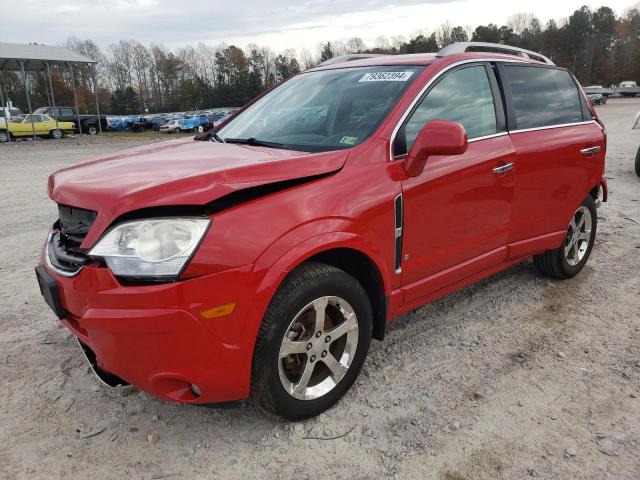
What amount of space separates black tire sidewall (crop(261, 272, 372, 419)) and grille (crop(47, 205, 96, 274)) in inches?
35.6

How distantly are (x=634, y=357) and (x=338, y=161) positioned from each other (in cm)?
229

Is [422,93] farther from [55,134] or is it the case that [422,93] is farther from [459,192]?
[55,134]

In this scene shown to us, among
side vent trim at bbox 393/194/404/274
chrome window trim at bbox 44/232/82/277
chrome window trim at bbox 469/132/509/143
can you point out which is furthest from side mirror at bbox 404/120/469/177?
chrome window trim at bbox 44/232/82/277

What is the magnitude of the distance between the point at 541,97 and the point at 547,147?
469mm

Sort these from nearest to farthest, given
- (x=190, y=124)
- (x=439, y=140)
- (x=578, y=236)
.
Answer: (x=439, y=140), (x=578, y=236), (x=190, y=124)

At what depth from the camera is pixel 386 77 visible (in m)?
3.25

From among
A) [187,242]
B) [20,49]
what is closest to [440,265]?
[187,242]

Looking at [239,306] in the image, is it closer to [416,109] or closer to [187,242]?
[187,242]

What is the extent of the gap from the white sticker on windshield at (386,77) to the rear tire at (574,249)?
2109 millimetres

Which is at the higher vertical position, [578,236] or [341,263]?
[341,263]

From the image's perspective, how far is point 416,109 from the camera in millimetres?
3027

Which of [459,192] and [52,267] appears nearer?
[52,267]

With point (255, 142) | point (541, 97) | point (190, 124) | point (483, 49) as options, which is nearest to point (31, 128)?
point (190, 124)

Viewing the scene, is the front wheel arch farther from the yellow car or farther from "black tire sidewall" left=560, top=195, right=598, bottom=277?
the yellow car
